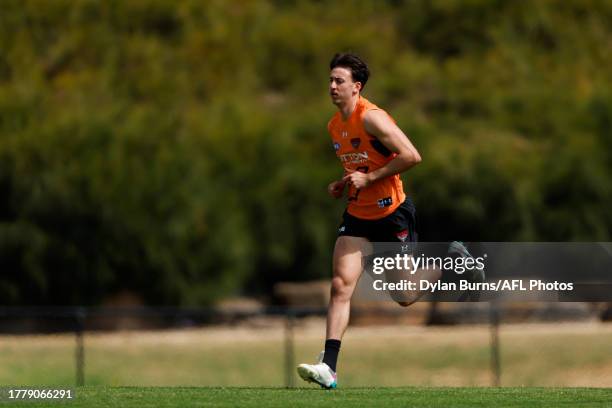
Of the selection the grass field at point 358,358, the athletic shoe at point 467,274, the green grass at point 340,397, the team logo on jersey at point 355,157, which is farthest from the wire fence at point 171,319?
the team logo on jersey at point 355,157

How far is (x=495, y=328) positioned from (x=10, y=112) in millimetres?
17154

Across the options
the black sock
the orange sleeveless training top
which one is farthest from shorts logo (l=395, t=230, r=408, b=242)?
the black sock

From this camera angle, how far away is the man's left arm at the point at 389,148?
29.6ft

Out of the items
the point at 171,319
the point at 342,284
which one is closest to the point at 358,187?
the point at 342,284

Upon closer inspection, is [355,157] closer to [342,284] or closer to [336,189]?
[336,189]

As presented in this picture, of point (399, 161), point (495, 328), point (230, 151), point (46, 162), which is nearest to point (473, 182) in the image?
point (230, 151)

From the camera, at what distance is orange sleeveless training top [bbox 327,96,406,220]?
361 inches

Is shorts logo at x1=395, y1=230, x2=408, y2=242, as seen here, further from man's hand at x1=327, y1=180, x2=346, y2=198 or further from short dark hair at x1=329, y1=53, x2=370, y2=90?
short dark hair at x1=329, y1=53, x2=370, y2=90

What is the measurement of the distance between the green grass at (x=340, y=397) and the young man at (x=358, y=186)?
405mm

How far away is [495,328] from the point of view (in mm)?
17562

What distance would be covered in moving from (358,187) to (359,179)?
0.06 metres

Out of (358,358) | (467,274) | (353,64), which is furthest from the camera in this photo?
(358,358)

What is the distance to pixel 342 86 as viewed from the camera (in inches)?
364

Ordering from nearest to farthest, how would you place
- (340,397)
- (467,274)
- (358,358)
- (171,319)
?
(340,397) → (467,274) → (358,358) → (171,319)
